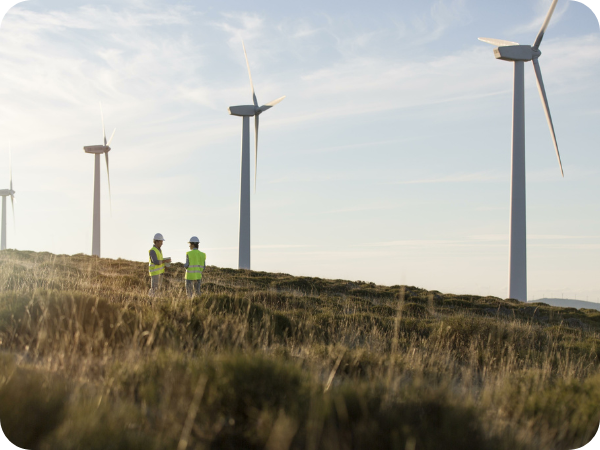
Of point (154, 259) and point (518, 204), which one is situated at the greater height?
point (518, 204)

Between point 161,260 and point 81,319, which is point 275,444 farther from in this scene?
point 161,260

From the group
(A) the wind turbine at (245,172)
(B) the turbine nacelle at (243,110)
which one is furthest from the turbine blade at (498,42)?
(B) the turbine nacelle at (243,110)

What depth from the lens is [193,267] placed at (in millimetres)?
17047

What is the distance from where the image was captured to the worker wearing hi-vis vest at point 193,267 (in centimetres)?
1692

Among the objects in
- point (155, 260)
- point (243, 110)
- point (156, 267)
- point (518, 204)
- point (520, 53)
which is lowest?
point (156, 267)

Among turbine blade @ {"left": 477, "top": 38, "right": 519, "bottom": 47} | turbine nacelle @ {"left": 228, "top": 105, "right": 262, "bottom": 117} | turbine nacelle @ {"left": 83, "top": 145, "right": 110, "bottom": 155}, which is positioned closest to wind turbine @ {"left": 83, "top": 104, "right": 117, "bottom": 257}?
turbine nacelle @ {"left": 83, "top": 145, "right": 110, "bottom": 155}

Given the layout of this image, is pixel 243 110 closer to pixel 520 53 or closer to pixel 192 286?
pixel 520 53

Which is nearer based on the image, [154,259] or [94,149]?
[154,259]

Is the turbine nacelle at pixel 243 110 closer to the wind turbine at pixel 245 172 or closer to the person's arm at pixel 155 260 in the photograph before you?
the wind turbine at pixel 245 172

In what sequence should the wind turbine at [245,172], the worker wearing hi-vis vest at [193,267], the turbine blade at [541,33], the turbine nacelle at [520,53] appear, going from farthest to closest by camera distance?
1. the wind turbine at [245,172]
2. the turbine nacelle at [520,53]
3. the turbine blade at [541,33]
4. the worker wearing hi-vis vest at [193,267]

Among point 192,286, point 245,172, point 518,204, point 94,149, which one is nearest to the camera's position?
point 192,286

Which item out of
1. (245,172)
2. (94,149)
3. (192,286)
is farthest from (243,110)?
(192,286)

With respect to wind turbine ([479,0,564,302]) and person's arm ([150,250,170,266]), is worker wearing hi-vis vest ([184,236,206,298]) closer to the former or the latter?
person's arm ([150,250,170,266])

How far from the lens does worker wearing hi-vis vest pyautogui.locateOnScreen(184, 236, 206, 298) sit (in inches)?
666
